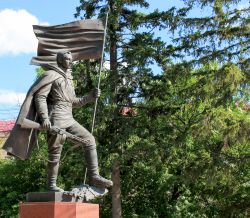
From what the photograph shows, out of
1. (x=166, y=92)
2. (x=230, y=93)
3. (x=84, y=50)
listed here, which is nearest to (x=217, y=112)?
(x=230, y=93)

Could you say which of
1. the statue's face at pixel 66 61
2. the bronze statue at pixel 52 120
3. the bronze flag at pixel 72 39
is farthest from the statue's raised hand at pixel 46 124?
the bronze flag at pixel 72 39

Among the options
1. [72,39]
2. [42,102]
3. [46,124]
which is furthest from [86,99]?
[72,39]

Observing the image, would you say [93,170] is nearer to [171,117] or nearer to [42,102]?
[42,102]

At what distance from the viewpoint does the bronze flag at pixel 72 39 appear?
371 inches

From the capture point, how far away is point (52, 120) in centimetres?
843

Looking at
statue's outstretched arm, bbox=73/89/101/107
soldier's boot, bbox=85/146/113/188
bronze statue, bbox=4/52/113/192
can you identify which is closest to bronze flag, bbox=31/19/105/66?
bronze statue, bbox=4/52/113/192

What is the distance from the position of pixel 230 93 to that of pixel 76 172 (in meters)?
5.67

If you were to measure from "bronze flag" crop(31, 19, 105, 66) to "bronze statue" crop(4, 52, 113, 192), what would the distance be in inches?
27.6

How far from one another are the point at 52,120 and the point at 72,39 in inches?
72.7

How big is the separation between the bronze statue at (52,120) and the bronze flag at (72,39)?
70cm

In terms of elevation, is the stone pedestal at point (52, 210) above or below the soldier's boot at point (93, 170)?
below

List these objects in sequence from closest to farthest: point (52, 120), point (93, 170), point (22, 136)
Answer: point (22, 136) → point (52, 120) → point (93, 170)

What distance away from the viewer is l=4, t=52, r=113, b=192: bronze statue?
827 centimetres

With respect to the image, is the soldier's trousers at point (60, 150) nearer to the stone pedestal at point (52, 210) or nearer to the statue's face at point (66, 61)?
the stone pedestal at point (52, 210)
